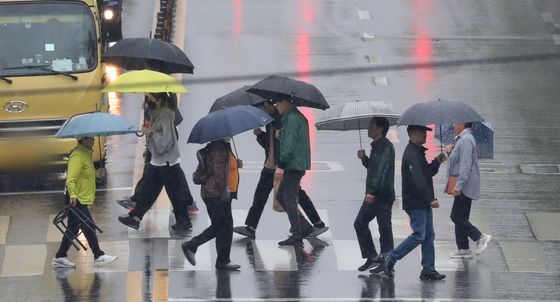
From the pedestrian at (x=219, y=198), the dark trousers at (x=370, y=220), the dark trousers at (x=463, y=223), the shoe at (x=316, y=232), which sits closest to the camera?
the pedestrian at (x=219, y=198)

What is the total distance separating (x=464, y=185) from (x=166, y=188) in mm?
3585

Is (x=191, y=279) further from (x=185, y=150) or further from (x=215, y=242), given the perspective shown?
(x=185, y=150)

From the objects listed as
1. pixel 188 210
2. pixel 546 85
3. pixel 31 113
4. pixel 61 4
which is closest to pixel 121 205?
pixel 188 210

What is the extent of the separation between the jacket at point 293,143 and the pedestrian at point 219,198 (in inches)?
29.4

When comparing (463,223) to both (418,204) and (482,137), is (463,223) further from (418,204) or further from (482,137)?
(482,137)

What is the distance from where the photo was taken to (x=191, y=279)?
15.6 m

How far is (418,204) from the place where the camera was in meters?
15.4

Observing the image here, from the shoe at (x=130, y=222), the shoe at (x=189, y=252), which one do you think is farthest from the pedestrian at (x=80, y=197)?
the shoe at (x=130, y=222)

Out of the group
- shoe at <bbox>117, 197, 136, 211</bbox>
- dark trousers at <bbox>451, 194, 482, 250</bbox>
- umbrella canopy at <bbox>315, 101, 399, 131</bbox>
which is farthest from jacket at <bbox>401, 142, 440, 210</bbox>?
shoe at <bbox>117, 197, 136, 211</bbox>

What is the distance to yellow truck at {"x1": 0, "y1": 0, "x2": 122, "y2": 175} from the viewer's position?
64.6ft

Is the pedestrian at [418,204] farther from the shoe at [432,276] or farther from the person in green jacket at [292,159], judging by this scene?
the person in green jacket at [292,159]

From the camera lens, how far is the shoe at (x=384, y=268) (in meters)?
15.5

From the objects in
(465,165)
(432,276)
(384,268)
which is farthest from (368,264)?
(465,165)

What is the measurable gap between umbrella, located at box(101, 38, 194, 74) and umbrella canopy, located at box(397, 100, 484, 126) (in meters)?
4.18
